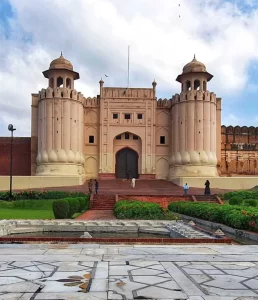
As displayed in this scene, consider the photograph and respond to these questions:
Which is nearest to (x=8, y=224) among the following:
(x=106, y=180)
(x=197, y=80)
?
(x=106, y=180)

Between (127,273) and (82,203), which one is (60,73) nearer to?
(82,203)

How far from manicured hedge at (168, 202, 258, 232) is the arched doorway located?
1611 centimetres

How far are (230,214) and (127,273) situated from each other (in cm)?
660

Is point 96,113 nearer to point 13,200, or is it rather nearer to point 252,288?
point 13,200

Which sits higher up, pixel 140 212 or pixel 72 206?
pixel 72 206

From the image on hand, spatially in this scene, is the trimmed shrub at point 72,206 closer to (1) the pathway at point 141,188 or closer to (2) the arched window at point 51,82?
(1) the pathway at point 141,188

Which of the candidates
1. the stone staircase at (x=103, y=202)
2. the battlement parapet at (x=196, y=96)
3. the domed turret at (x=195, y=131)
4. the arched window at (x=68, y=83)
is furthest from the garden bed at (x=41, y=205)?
the battlement parapet at (x=196, y=96)

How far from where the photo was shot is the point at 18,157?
3094 cm

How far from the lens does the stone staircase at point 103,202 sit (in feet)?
63.0

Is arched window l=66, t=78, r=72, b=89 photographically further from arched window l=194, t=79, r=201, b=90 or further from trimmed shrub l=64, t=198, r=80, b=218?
trimmed shrub l=64, t=198, r=80, b=218

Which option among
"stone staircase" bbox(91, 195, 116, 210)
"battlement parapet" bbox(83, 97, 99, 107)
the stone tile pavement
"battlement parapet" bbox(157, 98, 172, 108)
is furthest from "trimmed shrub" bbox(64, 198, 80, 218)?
"battlement parapet" bbox(157, 98, 172, 108)

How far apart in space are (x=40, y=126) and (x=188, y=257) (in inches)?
996

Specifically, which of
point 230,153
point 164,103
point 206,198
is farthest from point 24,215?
point 230,153

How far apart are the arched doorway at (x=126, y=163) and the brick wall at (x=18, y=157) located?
6.70 m
